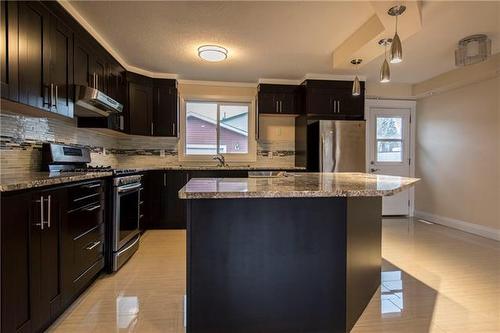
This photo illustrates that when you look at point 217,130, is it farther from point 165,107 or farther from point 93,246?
point 93,246

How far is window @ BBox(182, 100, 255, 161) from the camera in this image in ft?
16.8

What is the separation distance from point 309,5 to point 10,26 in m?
2.22

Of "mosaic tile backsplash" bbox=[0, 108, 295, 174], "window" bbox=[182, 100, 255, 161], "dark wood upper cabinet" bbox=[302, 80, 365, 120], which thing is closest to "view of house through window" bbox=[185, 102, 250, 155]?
"window" bbox=[182, 100, 255, 161]

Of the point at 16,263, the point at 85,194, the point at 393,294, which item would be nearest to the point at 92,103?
the point at 85,194

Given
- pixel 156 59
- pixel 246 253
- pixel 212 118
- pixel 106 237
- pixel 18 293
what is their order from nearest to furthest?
pixel 18 293 < pixel 246 253 < pixel 106 237 < pixel 156 59 < pixel 212 118

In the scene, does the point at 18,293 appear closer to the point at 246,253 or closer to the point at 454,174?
the point at 246,253

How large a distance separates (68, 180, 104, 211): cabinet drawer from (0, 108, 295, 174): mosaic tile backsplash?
0.61m

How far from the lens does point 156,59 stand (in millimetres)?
3936

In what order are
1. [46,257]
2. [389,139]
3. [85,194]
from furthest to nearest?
1. [389,139]
2. [85,194]
3. [46,257]

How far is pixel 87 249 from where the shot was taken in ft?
7.55

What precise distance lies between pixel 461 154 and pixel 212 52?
4.03m

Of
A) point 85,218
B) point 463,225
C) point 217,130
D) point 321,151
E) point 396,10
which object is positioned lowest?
point 463,225

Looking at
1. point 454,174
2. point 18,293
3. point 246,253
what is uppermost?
point 454,174

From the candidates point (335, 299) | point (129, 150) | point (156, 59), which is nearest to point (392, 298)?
point (335, 299)
